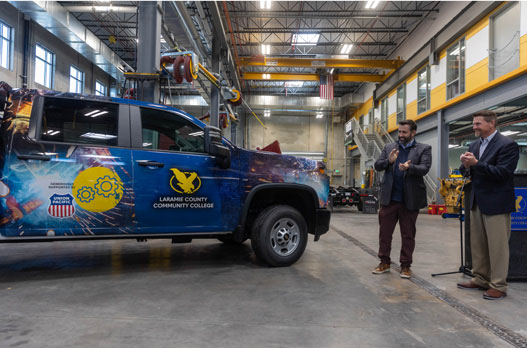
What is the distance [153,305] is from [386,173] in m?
2.90

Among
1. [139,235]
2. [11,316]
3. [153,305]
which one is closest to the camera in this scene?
[11,316]

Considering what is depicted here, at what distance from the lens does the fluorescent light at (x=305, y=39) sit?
17562 millimetres

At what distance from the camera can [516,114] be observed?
1462 cm

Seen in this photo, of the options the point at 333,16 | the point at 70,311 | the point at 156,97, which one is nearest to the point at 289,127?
the point at 333,16

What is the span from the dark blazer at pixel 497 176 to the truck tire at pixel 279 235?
1989 millimetres

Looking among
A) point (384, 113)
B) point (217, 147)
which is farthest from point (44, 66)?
point (384, 113)

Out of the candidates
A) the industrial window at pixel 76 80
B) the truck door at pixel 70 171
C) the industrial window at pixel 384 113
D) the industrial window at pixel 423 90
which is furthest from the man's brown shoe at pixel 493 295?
the industrial window at pixel 76 80

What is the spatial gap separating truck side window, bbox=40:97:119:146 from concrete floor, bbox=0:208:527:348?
4.81 ft

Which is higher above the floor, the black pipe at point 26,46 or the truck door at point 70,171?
the black pipe at point 26,46

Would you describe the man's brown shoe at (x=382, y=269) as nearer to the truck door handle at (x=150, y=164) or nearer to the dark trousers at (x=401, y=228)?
the dark trousers at (x=401, y=228)

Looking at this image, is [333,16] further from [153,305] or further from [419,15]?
[153,305]

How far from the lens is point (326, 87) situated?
66.6 ft

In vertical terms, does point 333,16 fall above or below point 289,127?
above

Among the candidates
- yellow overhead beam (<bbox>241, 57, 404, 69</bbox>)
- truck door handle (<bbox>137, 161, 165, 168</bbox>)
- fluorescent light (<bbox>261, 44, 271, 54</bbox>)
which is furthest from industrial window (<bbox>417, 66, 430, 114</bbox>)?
truck door handle (<bbox>137, 161, 165, 168</bbox>)
